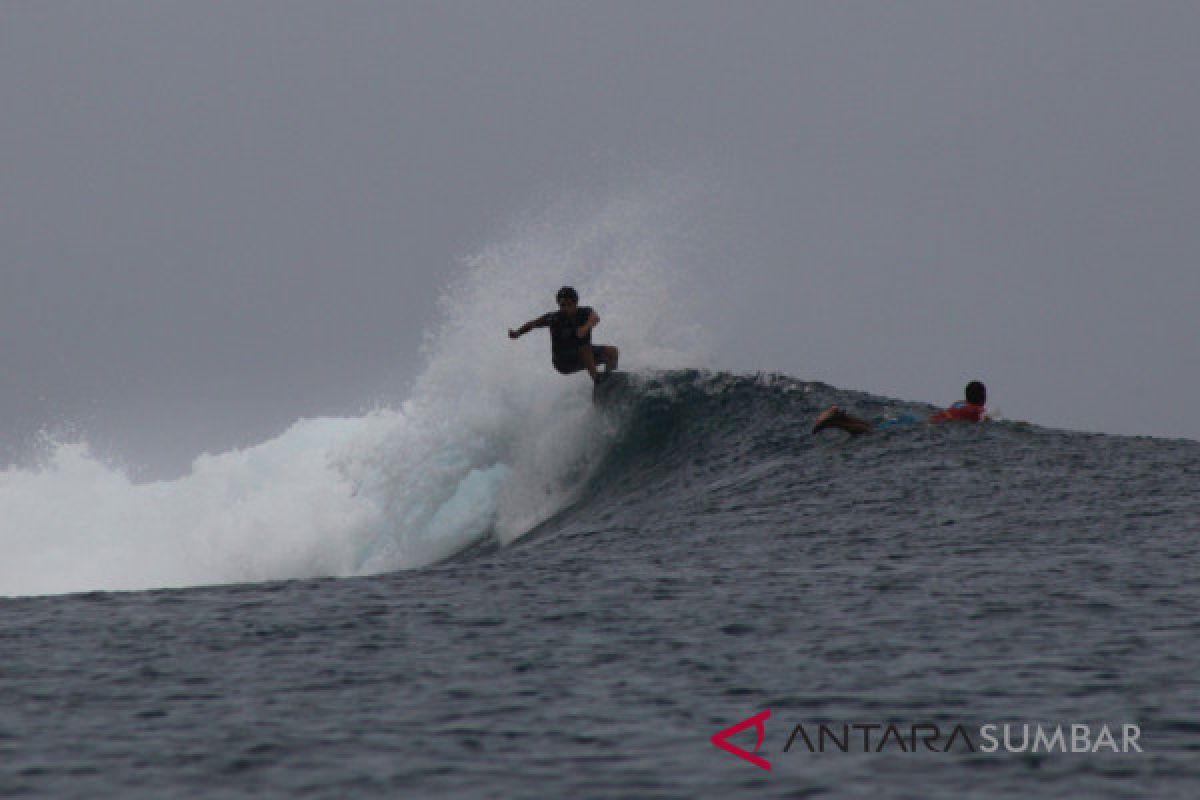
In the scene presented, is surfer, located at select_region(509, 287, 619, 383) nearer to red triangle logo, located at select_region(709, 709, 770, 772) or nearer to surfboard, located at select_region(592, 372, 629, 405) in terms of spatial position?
surfboard, located at select_region(592, 372, 629, 405)

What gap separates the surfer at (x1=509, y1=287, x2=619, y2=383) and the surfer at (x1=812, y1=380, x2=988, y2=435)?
13.0ft

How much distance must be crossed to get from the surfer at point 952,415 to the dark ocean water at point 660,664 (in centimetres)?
391

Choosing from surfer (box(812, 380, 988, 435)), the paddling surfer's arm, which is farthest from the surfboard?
surfer (box(812, 380, 988, 435))

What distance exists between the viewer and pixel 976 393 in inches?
719

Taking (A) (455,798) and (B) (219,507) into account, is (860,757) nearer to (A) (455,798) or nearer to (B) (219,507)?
(A) (455,798)

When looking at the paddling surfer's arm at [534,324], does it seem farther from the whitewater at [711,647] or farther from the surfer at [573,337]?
the whitewater at [711,647]

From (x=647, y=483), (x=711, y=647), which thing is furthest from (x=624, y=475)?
(x=711, y=647)

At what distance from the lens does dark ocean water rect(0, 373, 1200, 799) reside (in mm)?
6445

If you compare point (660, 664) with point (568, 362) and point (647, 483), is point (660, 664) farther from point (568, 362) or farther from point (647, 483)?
point (568, 362)

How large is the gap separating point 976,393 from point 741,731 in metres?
12.0

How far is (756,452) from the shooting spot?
18516mm

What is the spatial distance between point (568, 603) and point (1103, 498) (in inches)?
247

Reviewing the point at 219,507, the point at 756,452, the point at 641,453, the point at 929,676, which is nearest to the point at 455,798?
Result: the point at 929,676

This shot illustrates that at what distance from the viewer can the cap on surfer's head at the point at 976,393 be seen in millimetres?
18266
